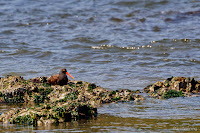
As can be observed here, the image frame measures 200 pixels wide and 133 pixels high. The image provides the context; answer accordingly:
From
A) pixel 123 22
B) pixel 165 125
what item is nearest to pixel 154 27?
pixel 123 22

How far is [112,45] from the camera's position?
1505cm

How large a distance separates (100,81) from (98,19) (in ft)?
32.7

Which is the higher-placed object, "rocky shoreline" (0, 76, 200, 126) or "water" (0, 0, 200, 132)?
"water" (0, 0, 200, 132)

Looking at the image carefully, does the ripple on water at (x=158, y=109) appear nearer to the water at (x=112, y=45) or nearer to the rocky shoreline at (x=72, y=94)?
the water at (x=112, y=45)

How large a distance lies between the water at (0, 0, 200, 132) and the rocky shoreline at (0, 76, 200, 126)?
1.12ft

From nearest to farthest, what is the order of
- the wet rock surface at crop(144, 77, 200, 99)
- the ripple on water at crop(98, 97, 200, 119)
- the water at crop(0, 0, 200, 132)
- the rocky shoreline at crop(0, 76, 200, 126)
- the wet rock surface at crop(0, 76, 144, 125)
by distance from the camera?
the rocky shoreline at crop(0, 76, 200, 126) → the ripple on water at crop(98, 97, 200, 119) → the water at crop(0, 0, 200, 132) → the wet rock surface at crop(0, 76, 144, 125) → the wet rock surface at crop(144, 77, 200, 99)

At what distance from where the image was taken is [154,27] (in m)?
18.2

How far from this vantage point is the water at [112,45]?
23.8 ft

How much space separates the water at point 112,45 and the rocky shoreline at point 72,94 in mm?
342

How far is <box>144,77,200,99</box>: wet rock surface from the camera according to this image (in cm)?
824

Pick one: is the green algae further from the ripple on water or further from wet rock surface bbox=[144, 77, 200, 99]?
the ripple on water

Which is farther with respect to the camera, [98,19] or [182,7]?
[182,7]

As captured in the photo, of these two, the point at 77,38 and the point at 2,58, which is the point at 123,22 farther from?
the point at 2,58

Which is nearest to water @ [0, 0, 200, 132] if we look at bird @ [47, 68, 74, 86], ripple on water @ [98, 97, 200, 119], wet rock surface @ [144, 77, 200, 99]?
ripple on water @ [98, 97, 200, 119]
